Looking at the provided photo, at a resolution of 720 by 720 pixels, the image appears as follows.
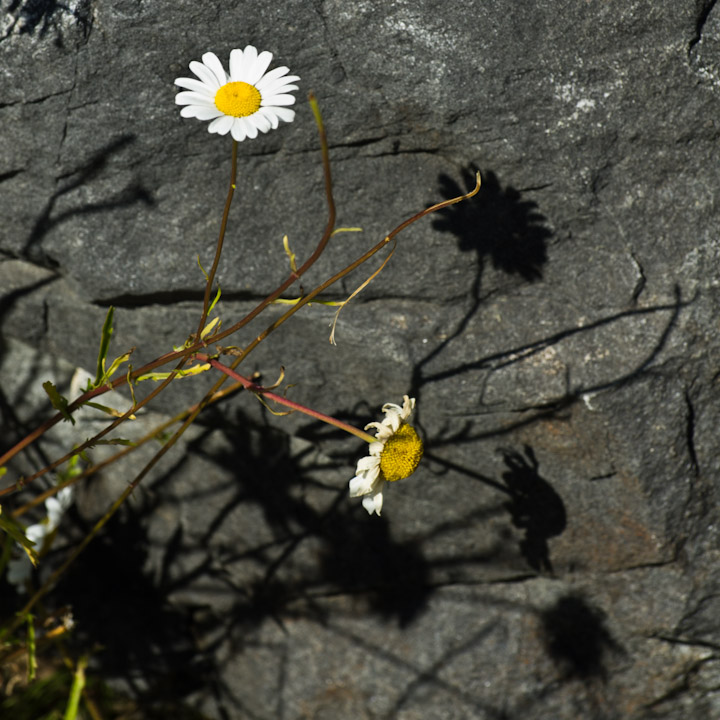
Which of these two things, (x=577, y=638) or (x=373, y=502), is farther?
(x=577, y=638)

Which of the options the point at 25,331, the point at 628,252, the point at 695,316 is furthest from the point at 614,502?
the point at 25,331

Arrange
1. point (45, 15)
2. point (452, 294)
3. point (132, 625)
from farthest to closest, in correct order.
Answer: point (132, 625) < point (452, 294) < point (45, 15)

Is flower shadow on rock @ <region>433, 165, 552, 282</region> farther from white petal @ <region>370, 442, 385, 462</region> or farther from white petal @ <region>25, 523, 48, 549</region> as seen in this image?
white petal @ <region>25, 523, 48, 549</region>

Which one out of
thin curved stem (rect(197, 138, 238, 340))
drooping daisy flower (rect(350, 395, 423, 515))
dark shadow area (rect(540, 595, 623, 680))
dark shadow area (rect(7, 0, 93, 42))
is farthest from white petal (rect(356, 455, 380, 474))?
dark shadow area (rect(7, 0, 93, 42))

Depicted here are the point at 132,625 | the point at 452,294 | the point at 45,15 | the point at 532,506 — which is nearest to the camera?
the point at 45,15

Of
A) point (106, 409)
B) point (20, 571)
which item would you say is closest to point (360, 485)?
point (106, 409)

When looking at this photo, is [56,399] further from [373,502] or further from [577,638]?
[577,638]

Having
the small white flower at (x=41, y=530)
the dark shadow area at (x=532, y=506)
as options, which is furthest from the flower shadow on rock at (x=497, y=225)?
the small white flower at (x=41, y=530)
